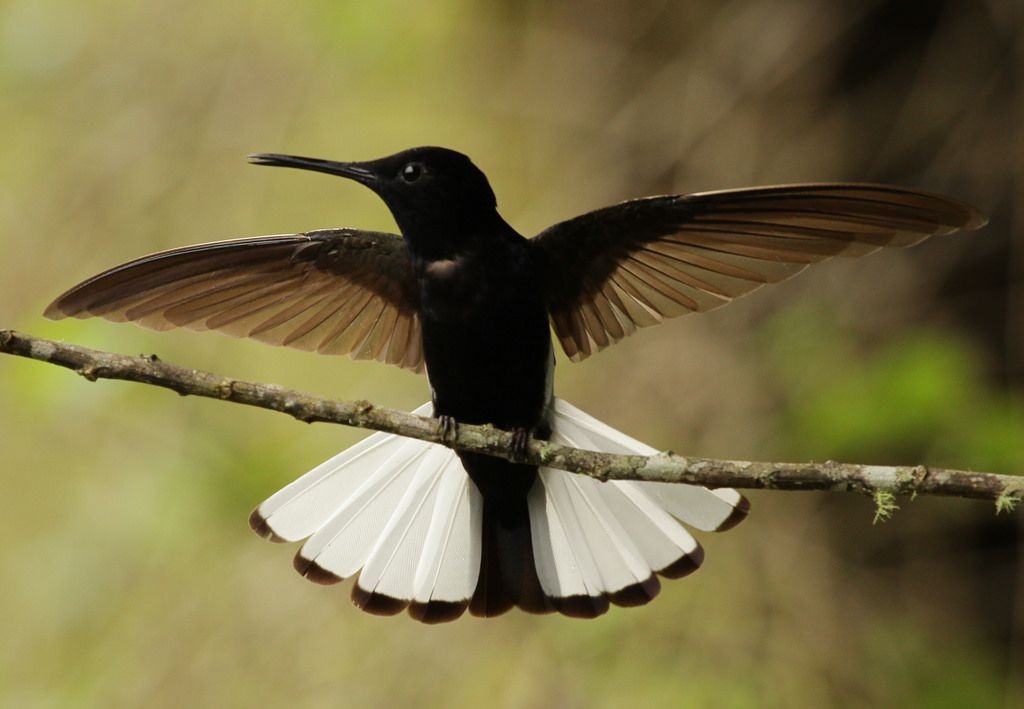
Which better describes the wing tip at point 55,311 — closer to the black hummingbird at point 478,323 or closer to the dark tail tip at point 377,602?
the black hummingbird at point 478,323

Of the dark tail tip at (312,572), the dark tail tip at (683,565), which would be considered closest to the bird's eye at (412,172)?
the dark tail tip at (312,572)

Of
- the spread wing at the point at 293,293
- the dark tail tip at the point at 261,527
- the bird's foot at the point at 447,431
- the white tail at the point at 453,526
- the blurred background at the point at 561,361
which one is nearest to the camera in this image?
the bird's foot at the point at 447,431

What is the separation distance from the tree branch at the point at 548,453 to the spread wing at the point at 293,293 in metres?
0.65

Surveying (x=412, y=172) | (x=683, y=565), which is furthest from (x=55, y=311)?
(x=683, y=565)

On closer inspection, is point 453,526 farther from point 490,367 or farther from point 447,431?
point 447,431

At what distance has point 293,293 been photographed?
126 inches

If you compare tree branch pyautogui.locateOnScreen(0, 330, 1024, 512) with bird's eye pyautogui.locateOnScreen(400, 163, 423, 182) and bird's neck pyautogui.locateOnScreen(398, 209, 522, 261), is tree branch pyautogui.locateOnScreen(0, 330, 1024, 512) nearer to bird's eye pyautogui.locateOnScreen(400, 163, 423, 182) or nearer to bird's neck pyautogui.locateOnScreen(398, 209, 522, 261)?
bird's neck pyautogui.locateOnScreen(398, 209, 522, 261)

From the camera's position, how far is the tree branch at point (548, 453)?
1.97 m

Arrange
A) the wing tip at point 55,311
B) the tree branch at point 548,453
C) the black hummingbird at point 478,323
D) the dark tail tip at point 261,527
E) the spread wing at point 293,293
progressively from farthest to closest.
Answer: the dark tail tip at point 261,527, the spread wing at point 293,293, the black hummingbird at point 478,323, the wing tip at point 55,311, the tree branch at point 548,453

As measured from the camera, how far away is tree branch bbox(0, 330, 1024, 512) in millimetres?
1973

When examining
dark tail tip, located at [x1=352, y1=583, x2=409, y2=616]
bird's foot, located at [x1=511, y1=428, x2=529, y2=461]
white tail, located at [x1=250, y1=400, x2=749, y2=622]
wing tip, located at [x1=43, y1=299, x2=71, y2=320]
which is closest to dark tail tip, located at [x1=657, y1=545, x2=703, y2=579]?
white tail, located at [x1=250, y1=400, x2=749, y2=622]

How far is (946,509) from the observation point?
462cm

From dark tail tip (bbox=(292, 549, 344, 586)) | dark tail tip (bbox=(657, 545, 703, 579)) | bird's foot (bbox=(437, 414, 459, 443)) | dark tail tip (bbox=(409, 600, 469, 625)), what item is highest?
dark tail tip (bbox=(657, 545, 703, 579))

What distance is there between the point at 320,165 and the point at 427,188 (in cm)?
29
